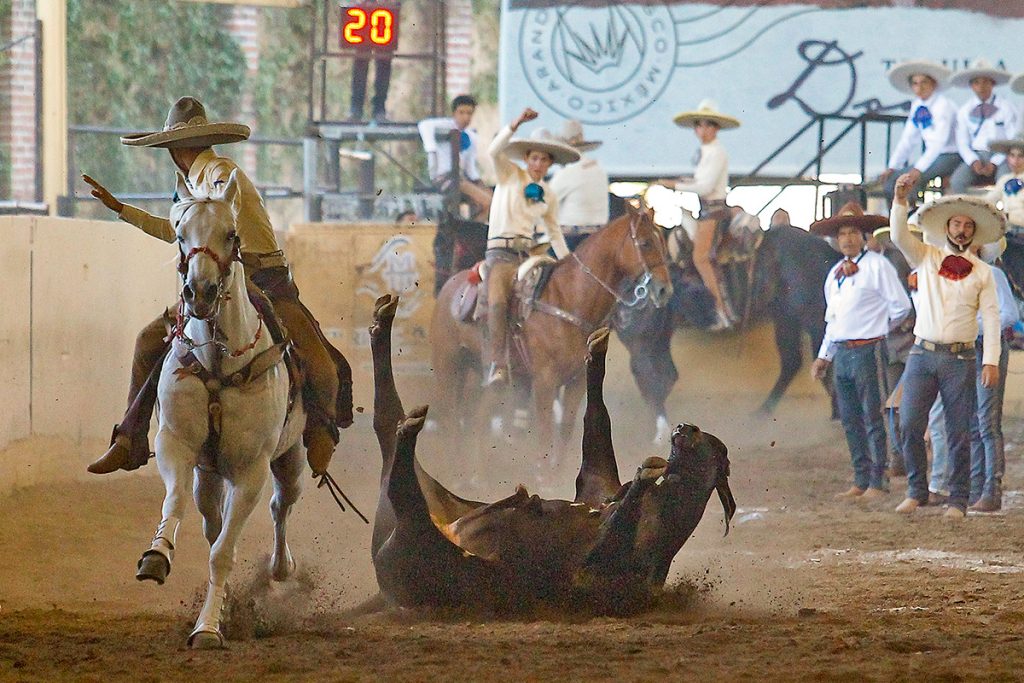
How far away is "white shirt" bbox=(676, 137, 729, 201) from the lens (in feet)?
46.5

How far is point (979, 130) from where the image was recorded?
A: 1435 cm

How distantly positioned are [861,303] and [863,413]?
847 mm

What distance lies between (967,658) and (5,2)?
17.9 meters

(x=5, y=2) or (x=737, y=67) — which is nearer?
(x=737, y=67)

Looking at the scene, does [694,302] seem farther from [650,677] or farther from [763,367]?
[650,677]

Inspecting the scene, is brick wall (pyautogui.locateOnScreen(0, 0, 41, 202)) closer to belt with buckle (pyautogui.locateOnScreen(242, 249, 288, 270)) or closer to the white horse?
belt with buckle (pyautogui.locateOnScreen(242, 249, 288, 270))

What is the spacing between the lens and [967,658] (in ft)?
18.0

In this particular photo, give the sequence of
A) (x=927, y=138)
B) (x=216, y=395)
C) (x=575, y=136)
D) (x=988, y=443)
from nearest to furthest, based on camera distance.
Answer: (x=216, y=395) → (x=988, y=443) → (x=575, y=136) → (x=927, y=138)

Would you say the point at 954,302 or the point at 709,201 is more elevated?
the point at 709,201

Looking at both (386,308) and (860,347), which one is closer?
(386,308)

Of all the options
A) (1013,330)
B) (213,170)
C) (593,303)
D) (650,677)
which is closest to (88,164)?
(593,303)

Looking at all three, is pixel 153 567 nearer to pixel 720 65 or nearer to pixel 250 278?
pixel 250 278

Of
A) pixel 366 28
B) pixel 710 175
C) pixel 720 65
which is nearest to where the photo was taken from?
pixel 710 175

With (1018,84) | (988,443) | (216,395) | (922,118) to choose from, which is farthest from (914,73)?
(216,395)
